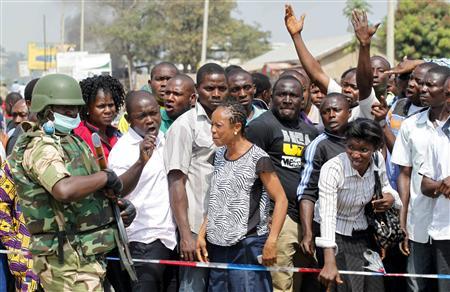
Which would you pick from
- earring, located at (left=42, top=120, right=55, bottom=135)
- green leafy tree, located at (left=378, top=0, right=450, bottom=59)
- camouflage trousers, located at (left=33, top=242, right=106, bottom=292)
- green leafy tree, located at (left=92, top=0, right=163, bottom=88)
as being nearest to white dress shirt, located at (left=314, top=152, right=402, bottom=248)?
camouflage trousers, located at (left=33, top=242, right=106, bottom=292)

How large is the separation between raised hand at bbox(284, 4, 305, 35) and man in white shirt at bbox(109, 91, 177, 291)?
5.16ft

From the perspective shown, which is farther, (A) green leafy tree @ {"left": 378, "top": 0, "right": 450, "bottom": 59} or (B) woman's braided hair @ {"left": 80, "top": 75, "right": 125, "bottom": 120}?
(A) green leafy tree @ {"left": 378, "top": 0, "right": 450, "bottom": 59}

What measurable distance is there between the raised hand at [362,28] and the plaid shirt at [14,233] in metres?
2.95

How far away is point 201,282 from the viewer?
5.45 metres

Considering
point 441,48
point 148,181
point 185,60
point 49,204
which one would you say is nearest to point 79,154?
point 49,204

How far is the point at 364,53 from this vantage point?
219 inches

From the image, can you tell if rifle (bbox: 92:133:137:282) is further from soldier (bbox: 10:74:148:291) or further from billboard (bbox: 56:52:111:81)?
billboard (bbox: 56:52:111:81)

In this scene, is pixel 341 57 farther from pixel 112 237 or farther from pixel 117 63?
pixel 112 237

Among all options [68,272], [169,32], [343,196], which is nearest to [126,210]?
[68,272]

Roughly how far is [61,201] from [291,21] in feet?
9.35

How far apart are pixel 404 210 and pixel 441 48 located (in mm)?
31443

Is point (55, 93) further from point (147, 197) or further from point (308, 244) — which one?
point (308, 244)

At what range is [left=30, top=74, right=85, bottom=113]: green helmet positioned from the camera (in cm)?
438

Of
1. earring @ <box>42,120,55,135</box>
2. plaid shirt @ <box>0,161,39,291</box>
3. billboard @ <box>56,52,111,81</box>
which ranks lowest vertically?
billboard @ <box>56,52,111,81</box>
